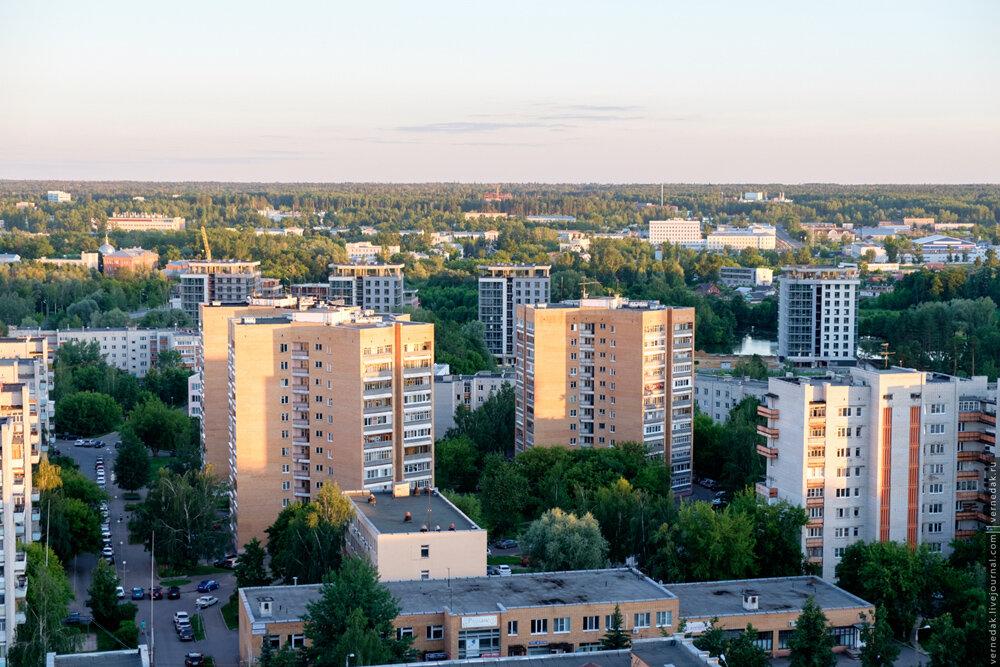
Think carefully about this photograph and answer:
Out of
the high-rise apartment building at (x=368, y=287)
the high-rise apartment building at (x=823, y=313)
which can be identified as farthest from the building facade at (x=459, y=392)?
the high-rise apartment building at (x=368, y=287)

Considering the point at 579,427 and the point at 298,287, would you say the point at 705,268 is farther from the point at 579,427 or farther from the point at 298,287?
the point at 579,427

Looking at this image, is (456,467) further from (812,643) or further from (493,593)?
(812,643)

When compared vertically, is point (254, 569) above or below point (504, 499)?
below

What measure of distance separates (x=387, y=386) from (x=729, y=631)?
30.0 feet

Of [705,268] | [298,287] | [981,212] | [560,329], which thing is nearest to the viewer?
[560,329]

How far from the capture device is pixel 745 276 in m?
79.6

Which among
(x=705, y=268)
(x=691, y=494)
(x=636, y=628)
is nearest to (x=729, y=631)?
(x=636, y=628)

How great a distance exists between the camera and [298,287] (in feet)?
197

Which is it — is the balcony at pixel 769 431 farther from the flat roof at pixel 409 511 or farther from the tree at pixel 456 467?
the tree at pixel 456 467

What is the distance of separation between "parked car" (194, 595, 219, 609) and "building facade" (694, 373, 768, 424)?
17.8 meters

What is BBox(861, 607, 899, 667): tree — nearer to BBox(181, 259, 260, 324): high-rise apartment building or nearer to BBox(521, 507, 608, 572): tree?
BBox(521, 507, 608, 572): tree

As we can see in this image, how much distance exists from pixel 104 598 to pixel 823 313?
35386 mm

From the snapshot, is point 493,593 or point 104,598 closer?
point 493,593

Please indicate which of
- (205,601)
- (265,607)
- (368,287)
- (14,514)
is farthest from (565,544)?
(368,287)
